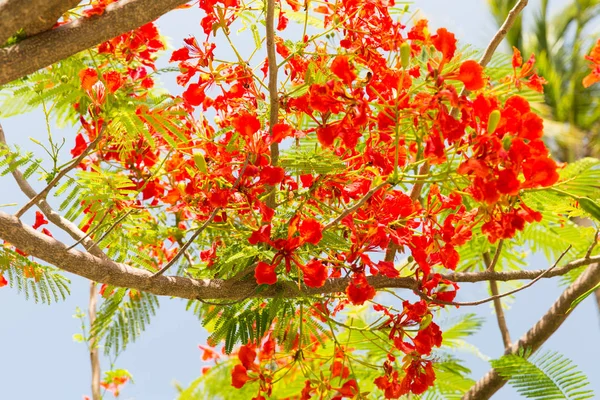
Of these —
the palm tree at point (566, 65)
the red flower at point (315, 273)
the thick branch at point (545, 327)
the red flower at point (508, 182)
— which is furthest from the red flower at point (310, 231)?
the palm tree at point (566, 65)

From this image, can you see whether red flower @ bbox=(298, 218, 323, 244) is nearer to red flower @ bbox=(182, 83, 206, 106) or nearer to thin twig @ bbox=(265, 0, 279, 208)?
thin twig @ bbox=(265, 0, 279, 208)

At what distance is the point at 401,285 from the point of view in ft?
4.87

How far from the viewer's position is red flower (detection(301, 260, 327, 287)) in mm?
1260

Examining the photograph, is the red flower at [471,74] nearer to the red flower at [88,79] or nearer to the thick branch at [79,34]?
the thick branch at [79,34]

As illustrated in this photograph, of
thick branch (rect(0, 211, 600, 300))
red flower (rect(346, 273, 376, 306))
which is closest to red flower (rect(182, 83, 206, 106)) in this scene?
thick branch (rect(0, 211, 600, 300))

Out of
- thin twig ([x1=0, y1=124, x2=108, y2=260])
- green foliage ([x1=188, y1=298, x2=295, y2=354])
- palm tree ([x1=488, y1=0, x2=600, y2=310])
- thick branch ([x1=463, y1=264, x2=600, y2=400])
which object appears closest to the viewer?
thin twig ([x1=0, y1=124, x2=108, y2=260])

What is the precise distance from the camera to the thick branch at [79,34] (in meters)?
1.05

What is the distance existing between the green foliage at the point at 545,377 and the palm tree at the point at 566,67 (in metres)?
6.22

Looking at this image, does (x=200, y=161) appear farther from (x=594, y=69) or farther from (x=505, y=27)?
(x=594, y=69)

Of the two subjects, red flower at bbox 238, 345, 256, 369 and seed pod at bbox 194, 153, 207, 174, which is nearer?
seed pod at bbox 194, 153, 207, 174

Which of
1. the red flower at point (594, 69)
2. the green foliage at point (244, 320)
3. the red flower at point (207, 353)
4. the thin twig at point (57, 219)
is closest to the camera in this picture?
the thin twig at point (57, 219)

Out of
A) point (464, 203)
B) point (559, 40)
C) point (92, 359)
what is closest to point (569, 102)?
point (559, 40)

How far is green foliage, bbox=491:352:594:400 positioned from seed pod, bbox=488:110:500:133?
1050 millimetres

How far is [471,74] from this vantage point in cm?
110
